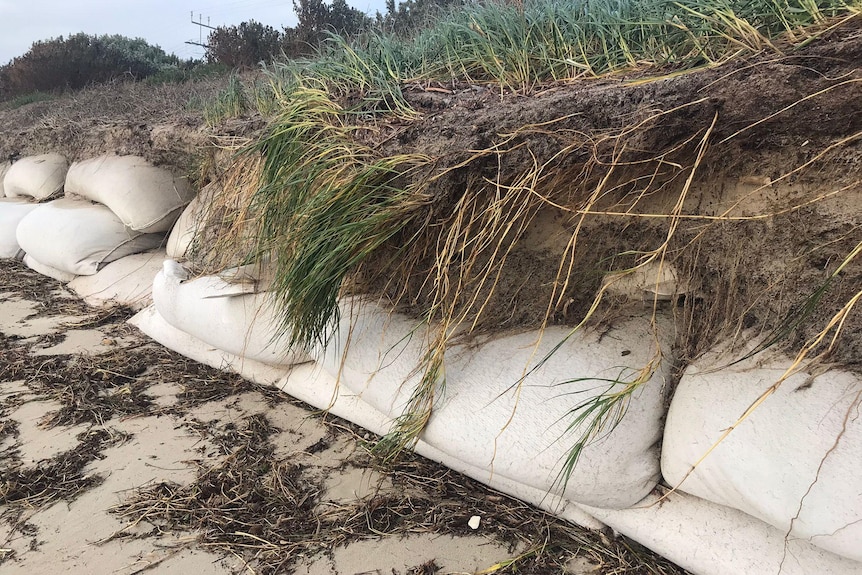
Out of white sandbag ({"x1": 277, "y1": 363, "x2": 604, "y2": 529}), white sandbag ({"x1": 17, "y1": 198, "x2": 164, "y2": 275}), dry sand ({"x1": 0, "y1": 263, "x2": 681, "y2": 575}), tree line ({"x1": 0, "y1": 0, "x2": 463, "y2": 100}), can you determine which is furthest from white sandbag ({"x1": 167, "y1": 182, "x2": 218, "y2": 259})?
tree line ({"x1": 0, "y1": 0, "x2": 463, "y2": 100})

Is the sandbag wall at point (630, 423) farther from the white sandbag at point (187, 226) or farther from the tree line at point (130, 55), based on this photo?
the tree line at point (130, 55)

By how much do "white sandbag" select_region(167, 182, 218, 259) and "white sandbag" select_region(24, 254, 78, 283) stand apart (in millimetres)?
906

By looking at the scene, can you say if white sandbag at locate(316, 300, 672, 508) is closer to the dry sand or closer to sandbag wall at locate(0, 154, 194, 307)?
the dry sand

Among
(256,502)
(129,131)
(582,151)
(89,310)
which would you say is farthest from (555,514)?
(129,131)

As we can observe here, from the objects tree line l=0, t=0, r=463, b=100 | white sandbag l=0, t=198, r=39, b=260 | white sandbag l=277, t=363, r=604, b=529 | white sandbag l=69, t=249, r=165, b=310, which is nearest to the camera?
white sandbag l=277, t=363, r=604, b=529

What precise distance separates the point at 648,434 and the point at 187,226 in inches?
108

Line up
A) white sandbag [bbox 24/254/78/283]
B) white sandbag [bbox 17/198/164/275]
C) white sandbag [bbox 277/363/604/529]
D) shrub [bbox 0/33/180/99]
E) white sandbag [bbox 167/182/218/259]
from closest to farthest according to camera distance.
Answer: white sandbag [bbox 277/363/604/529]
white sandbag [bbox 167/182/218/259]
white sandbag [bbox 17/198/164/275]
white sandbag [bbox 24/254/78/283]
shrub [bbox 0/33/180/99]

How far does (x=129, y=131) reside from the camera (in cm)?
396

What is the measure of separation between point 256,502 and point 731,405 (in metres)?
1.33

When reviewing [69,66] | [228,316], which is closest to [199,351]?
[228,316]

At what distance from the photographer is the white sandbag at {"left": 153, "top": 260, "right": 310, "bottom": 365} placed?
2.35m

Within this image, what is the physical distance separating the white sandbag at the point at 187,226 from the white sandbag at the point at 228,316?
503 millimetres

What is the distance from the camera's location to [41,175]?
4.52 meters

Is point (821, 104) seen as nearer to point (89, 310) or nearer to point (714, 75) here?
point (714, 75)
